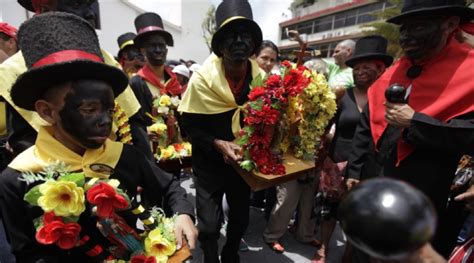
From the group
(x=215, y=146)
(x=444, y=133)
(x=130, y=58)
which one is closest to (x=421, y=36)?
(x=444, y=133)

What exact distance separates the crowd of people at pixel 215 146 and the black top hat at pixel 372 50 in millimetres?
14

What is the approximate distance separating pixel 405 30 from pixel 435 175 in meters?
1.11

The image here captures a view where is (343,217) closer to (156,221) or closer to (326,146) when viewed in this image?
(156,221)

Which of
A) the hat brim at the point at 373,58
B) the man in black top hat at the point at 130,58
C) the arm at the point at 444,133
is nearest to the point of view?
the arm at the point at 444,133

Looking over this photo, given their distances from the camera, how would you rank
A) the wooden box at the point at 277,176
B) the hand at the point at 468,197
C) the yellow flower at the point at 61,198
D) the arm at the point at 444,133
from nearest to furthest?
the yellow flower at the point at 61,198
the arm at the point at 444,133
the hand at the point at 468,197
the wooden box at the point at 277,176

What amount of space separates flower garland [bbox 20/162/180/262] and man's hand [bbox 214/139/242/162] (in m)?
1.04

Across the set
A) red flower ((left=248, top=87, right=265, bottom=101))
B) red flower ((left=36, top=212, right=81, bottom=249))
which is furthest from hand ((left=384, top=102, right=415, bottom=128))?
red flower ((left=36, top=212, right=81, bottom=249))

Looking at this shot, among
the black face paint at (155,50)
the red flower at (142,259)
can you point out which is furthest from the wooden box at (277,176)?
A: the black face paint at (155,50)

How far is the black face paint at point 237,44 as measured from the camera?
2.58m

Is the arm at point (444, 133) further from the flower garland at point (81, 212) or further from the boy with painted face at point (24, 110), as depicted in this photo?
the boy with painted face at point (24, 110)

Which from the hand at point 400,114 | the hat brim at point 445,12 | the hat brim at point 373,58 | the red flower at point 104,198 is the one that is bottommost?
the red flower at point 104,198

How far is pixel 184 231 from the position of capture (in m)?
1.58

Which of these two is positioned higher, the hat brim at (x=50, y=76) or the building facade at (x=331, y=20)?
the building facade at (x=331, y=20)

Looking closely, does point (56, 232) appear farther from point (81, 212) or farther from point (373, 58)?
point (373, 58)
